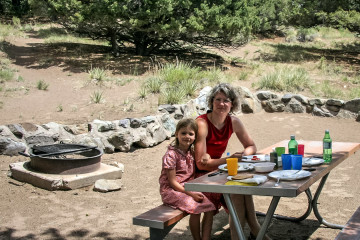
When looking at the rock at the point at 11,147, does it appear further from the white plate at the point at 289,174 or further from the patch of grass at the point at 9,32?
the patch of grass at the point at 9,32

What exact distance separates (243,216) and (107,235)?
131 cm

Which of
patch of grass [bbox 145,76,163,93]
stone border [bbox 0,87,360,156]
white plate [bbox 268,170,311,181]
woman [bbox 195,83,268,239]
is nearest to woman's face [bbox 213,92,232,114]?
woman [bbox 195,83,268,239]

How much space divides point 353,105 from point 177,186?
6.90 metres

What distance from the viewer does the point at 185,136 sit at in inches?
149

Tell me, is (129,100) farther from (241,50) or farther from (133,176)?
(241,50)

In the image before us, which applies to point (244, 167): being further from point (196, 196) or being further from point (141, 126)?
point (141, 126)

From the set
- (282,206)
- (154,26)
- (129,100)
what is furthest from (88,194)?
(154,26)

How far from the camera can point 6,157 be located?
21.7ft

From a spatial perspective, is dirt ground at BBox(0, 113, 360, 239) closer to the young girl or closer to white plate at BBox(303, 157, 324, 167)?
the young girl

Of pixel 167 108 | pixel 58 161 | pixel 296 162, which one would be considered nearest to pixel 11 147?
pixel 58 161

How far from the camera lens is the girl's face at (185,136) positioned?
12.4ft

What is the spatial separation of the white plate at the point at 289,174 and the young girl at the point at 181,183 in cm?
71

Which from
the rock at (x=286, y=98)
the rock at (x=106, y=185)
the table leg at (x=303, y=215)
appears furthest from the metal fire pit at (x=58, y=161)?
the rock at (x=286, y=98)

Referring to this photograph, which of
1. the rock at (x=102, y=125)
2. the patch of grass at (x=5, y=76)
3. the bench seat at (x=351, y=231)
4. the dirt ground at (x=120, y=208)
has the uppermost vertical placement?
the patch of grass at (x=5, y=76)
